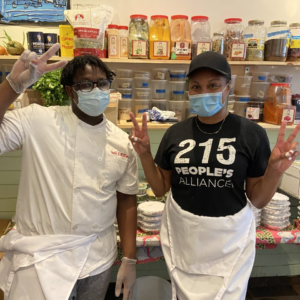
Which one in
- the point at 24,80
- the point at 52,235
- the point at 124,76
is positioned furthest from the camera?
the point at 124,76

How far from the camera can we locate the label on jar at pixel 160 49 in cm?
184

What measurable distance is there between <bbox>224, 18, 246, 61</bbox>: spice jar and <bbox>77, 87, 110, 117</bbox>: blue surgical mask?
111cm

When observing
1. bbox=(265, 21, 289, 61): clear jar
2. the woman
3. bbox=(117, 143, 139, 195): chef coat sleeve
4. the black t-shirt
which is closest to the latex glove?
the woman

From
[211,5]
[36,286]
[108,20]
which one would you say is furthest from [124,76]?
[36,286]

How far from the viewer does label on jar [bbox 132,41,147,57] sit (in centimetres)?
183

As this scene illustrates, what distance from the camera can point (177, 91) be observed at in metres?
2.02

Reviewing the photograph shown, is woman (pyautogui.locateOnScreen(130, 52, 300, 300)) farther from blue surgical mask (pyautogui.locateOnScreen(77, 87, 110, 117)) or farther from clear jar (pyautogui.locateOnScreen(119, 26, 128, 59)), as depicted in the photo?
clear jar (pyautogui.locateOnScreen(119, 26, 128, 59))

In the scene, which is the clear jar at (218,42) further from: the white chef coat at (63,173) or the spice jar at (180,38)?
the white chef coat at (63,173)

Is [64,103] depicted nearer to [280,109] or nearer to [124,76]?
[124,76]

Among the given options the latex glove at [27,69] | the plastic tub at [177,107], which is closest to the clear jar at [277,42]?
the plastic tub at [177,107]

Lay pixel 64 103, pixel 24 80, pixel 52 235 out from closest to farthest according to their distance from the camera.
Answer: pixel 24 80
pixel 52 235
pixel 64 103

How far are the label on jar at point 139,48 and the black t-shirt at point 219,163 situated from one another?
2.75 feet

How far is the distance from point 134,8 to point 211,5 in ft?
1.99

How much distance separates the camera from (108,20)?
185cm
